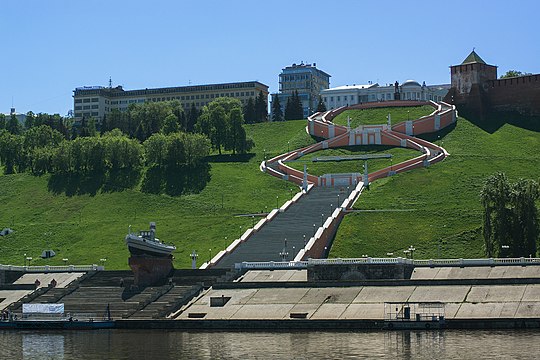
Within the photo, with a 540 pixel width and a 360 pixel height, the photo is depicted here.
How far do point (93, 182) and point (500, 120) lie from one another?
5340 centimetres

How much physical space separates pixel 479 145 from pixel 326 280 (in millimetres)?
57073

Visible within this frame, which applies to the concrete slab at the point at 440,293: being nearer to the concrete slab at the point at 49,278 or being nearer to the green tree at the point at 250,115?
the concrete slab at the point at 49,278

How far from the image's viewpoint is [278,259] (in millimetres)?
78062

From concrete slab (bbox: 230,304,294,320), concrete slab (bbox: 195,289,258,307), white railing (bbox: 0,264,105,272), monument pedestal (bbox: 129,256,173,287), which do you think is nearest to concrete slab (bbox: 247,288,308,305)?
concrete slab (bbox: 195,289,258,307)

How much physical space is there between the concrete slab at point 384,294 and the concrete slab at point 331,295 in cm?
51

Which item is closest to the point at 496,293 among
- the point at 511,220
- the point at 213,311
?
the point at 511,220

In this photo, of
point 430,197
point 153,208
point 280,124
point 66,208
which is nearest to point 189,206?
point 153,208

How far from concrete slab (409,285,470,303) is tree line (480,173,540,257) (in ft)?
39.8

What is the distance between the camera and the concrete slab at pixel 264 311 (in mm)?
60231

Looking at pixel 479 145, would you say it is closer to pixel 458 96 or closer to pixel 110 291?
pixel 458 96

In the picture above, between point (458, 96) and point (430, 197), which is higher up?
point (458, 96)

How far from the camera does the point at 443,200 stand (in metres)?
94.4

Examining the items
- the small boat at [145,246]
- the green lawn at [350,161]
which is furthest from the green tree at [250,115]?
the small boat at [145,246]

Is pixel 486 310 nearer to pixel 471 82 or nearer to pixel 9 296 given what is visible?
pixel 9 296
